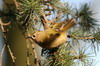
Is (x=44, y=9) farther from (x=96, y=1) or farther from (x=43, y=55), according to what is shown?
(x=96, y=1)

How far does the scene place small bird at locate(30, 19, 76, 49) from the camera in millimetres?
540

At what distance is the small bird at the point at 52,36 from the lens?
540mm

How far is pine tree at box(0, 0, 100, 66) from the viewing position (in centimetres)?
55

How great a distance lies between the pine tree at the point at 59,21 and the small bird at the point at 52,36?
24 millimetres

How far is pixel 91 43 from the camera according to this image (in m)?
0.61

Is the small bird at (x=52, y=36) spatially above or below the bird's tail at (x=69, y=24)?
below

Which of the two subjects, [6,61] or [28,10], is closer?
[28,10]

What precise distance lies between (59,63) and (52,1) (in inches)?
6.4

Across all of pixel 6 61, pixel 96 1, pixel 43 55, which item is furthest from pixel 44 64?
pixel 96 1

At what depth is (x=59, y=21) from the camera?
60cm

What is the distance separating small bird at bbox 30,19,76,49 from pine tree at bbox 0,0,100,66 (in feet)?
0.08

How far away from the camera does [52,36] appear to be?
0.54 metres

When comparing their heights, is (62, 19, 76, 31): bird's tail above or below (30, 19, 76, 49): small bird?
above

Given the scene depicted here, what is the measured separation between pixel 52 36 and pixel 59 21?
0.24 ft
